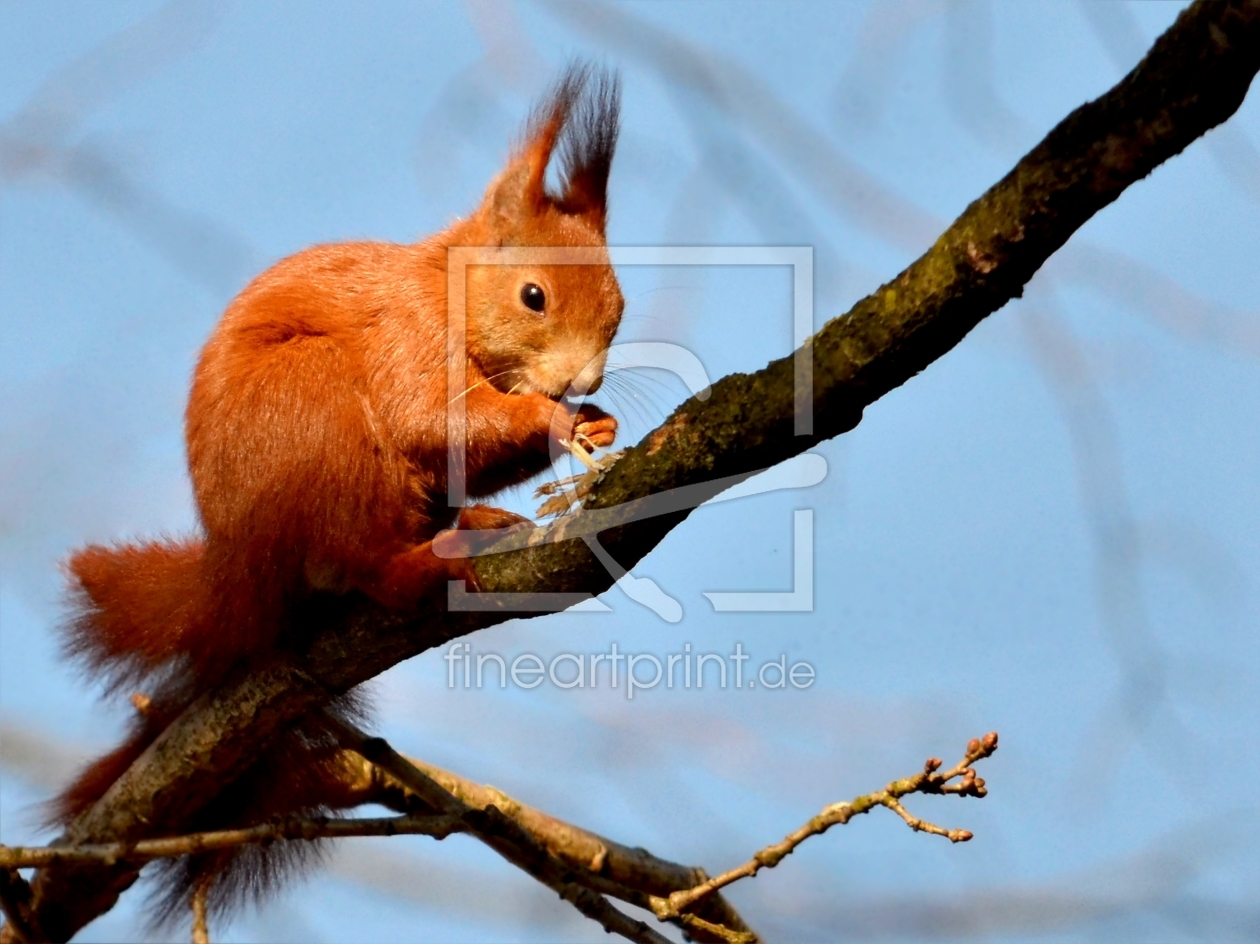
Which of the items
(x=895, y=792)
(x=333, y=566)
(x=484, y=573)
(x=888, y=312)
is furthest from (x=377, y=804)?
(x=888, y=312)

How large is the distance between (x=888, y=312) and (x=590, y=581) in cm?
81

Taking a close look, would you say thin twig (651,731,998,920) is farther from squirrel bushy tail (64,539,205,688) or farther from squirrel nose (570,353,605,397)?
squirrel bushy tail (64,539,205,688)

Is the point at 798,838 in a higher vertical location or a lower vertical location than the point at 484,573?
lower

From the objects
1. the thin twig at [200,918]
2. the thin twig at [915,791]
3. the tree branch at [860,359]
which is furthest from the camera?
the thin twig at [200,918]

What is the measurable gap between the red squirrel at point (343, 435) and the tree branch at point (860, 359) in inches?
4.1

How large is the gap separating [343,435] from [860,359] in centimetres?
141

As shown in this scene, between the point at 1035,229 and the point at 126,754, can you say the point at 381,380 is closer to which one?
the point at 126,754

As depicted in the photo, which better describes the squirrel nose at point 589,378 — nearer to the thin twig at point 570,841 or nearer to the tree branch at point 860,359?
the tree branch at point 860,359

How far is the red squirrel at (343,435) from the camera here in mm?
3131

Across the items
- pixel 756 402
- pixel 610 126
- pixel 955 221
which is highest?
pixel 610 126

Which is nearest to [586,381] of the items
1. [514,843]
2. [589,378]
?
[589,378]

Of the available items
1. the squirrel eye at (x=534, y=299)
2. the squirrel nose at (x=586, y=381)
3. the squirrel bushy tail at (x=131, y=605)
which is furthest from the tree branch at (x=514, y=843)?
the squirrel eye at (x=534, y=299)

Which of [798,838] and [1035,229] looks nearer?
[1035,229]

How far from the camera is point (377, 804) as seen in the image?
13.4 feet
